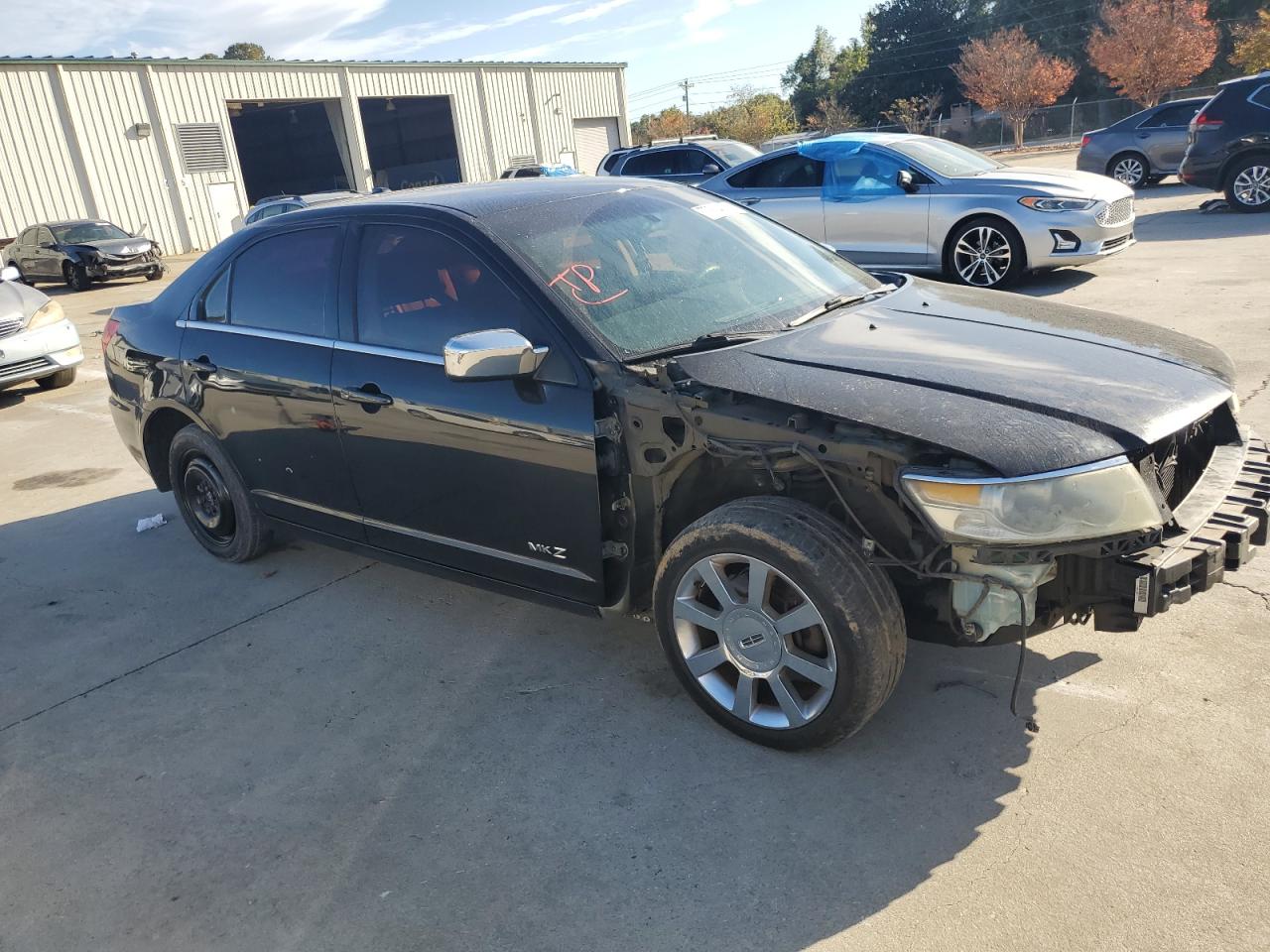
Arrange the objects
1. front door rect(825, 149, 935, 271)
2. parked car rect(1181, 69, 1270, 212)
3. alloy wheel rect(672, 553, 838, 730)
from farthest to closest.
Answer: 1. parked car rect(1181, 69, 1270, 212)
2. front door rect(825, 149, 935, 271)
3. alloy wheel rect(672, 553, 838, 730)

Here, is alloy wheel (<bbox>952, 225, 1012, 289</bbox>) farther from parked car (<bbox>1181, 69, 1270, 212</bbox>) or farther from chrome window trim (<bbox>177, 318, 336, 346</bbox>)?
chrome window trim (<bbox>177, 318, 336, 346</bbox>)

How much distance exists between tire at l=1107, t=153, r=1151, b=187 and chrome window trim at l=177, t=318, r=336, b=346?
17230 millimetres

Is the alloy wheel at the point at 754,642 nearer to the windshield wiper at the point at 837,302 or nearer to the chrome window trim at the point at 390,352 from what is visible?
the windshield wiper at the point at 837,302

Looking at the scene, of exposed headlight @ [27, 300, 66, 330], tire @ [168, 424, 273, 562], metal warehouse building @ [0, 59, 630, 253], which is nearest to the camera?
tire @ [168, 424, 273, 562]

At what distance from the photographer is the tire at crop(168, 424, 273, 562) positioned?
4.75 meters

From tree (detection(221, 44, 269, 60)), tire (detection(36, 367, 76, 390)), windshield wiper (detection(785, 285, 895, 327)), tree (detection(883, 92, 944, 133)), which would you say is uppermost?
tree (detection(221, 44, 269, 60))

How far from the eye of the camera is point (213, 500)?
16.3 ft

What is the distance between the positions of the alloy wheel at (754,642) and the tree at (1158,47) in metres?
44.1

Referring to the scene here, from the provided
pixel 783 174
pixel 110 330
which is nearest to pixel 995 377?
pixel 110 330

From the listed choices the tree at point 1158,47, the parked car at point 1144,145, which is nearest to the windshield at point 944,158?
the parked car at point 1144,145

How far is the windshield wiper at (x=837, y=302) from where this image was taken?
141 inches

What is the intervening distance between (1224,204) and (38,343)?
49.8ft

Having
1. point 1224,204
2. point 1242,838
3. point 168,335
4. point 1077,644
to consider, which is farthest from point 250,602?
point 1224,204

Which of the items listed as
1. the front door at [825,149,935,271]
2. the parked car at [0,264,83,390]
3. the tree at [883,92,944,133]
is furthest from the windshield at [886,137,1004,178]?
the tree at [883,92,944,133]
